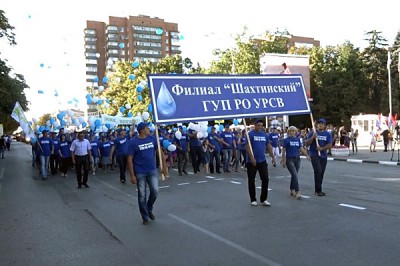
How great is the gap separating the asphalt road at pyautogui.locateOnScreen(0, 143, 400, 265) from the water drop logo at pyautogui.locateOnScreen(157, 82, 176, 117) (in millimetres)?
1964

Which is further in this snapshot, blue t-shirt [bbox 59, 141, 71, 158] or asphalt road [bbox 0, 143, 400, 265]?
blue t-shirt [bbox 59, 141, 71, 158]

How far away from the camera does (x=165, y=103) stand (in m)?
8.55

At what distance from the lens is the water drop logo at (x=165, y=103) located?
843 cm

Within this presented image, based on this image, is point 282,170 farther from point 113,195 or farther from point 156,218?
point 156,218

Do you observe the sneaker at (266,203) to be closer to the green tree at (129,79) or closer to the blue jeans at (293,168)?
the blue jeans at (293,168)

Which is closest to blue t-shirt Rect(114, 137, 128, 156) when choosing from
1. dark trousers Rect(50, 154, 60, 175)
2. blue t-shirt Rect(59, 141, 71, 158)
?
blue t-shirt Rect(59, 141, 71, 158)

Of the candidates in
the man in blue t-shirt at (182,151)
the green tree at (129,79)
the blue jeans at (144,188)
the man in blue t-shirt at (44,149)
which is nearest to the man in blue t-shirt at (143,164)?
the blue jeans at (144,188)

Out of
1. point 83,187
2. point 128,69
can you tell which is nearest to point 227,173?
point 83,187

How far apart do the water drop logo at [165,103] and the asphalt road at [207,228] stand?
1964 mm

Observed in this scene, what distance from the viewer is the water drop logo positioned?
8.43 meters

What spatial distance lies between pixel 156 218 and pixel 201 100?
2.75m

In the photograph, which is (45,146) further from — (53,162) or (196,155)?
(196,155)

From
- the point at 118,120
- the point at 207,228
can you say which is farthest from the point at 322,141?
the point at 118,120

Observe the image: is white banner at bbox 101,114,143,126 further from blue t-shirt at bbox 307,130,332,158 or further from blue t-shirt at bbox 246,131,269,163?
blue t-shirt at bbox 246,131,269,163
